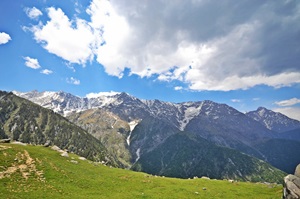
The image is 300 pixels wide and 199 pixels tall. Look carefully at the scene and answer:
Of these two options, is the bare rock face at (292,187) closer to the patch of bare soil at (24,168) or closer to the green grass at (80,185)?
the green grass at (80,185)

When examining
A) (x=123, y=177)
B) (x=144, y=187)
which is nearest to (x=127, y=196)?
(x=144, y=187)

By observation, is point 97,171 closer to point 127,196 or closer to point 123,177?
point 123,177

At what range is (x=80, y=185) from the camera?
46281 mm

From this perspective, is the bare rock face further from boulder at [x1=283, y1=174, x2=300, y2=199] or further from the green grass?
the green grass

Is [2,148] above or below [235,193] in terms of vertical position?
above

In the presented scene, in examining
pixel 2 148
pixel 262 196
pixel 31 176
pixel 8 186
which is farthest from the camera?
pixel 2 148

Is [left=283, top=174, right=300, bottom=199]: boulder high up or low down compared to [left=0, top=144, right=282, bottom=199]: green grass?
up

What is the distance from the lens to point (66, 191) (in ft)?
136

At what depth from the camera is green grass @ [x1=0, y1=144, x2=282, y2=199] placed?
133 ft

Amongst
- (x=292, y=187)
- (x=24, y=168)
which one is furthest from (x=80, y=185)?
(x=292, y=187)

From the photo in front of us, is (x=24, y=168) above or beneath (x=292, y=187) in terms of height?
beneath

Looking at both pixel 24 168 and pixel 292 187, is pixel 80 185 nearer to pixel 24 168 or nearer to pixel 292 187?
pixel 24 168

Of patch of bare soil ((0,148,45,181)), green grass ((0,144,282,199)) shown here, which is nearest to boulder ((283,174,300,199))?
green grass ((0,144,282,199))

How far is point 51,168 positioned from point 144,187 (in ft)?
67.7
